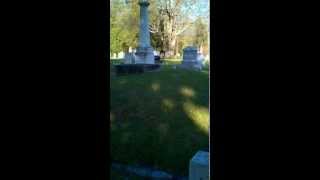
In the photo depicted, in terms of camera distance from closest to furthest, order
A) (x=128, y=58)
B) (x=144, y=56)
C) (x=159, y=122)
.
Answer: (x=159, y=122), (x=144, y=56), (x=128, y=58)

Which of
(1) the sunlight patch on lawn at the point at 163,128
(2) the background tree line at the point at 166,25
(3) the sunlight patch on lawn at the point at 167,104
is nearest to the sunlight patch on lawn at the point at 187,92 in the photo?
(3) the sunlight patch on lawn at the point at 167,104

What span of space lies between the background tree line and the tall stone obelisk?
14cm

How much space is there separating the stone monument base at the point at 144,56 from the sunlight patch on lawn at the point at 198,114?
428 centimetres

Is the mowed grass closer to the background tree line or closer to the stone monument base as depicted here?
the background tree line

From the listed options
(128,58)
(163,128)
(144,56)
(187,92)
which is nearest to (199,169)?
(163,128)

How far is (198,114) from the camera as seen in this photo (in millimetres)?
4938

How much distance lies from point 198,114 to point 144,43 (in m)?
5.23

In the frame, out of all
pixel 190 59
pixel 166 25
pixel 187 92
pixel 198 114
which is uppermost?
pixel 166 25

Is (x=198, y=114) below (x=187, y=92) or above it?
below
